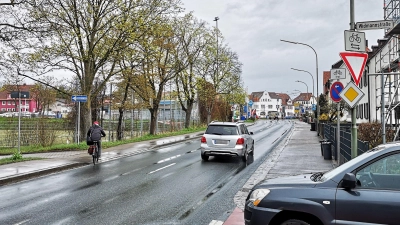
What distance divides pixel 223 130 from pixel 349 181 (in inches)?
490

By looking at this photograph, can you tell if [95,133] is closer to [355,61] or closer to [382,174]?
[355,61]

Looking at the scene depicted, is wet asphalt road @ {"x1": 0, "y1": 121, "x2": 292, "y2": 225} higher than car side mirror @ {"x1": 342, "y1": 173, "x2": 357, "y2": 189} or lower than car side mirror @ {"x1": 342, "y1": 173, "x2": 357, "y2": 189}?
lower

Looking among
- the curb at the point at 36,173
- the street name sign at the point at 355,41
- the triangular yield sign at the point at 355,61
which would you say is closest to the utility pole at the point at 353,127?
the street name sign at the point at 355,41

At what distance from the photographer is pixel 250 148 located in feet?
60.0

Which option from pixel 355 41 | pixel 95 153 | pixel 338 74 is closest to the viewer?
pixel 355 41

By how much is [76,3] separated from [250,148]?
12766mm

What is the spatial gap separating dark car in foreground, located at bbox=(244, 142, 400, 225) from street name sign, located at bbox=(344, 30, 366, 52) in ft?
15.2

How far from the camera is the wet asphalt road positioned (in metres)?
7.40

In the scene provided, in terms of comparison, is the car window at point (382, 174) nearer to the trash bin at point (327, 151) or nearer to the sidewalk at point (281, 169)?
the sidewalk at point (281, 169)

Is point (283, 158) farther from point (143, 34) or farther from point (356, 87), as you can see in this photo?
point (143, 34)

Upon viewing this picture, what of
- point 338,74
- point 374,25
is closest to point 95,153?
point 338,74

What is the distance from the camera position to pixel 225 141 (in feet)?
54.3

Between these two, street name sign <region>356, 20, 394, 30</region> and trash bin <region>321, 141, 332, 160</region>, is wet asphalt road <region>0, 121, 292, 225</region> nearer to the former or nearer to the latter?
trash bin <region>321, 141, 332, 160</region>

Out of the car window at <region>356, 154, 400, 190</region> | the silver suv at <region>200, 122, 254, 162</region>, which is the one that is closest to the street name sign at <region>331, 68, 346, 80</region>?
the silver suv at <region>200, 122, 254, 162</region>
